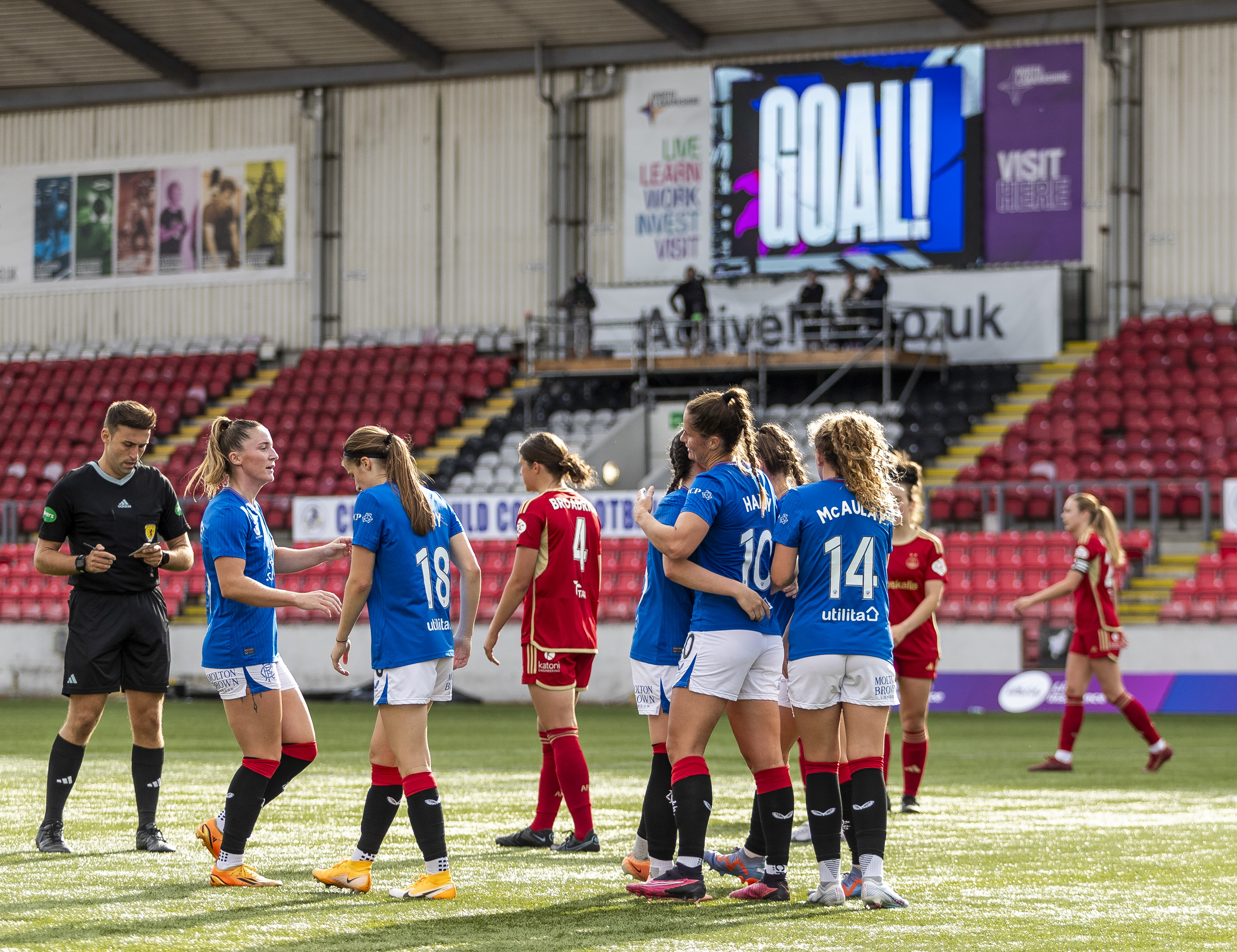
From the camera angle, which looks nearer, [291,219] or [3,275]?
[291,219]

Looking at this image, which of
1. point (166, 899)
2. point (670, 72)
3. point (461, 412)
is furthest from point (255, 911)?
point (670, 72)

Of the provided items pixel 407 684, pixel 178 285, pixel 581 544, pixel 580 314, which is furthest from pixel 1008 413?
pixel 407 684

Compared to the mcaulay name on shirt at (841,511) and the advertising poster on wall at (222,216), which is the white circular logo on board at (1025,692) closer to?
the mcaulay name on shirt at (841,511)

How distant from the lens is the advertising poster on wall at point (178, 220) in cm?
3291

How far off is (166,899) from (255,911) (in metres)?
0.44

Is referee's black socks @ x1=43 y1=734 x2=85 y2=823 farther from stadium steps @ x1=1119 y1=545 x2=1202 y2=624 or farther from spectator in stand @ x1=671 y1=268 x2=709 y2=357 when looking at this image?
spectator in stand @ x1=671 y1=268 x2=709 y2=357

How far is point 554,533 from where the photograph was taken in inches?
308

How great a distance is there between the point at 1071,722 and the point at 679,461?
6177mm

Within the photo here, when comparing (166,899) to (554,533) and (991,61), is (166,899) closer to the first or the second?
(554,533)

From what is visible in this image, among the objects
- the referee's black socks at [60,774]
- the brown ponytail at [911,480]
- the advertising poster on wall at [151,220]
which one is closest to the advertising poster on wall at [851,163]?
the advertising poster on wall at [151,220]

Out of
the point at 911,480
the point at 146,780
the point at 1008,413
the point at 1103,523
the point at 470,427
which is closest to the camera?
the point at 146,780

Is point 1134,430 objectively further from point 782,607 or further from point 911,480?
point 782,607

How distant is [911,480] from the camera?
8.97m

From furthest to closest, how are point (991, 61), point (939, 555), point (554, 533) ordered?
point (991, 61) < point (939, 555) < point (554, 533)
